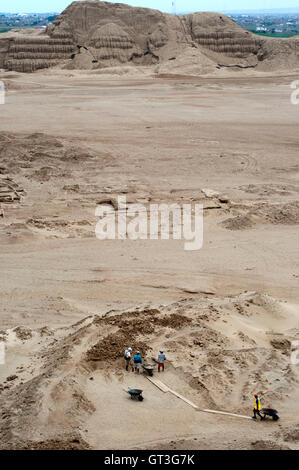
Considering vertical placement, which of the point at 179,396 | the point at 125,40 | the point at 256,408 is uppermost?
the point at 125,40

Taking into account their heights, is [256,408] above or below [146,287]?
above

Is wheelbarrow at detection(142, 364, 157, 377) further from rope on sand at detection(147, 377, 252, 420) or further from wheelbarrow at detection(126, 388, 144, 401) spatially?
wheelbarrow at detection(126, 388, 144, 401)

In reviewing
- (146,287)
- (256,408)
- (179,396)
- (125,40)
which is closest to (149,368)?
(179,396)

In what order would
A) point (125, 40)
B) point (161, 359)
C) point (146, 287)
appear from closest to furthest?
point (161, 359)
point (146, 287)
point (125, 40)

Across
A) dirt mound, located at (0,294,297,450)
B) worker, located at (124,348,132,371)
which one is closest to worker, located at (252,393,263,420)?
dirt mound, located at (0,294,297,450)

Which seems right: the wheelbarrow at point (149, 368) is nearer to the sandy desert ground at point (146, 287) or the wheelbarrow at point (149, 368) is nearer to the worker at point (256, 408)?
the sandy desert ground at point (146, 287)

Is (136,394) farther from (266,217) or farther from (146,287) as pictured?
(266,217)
